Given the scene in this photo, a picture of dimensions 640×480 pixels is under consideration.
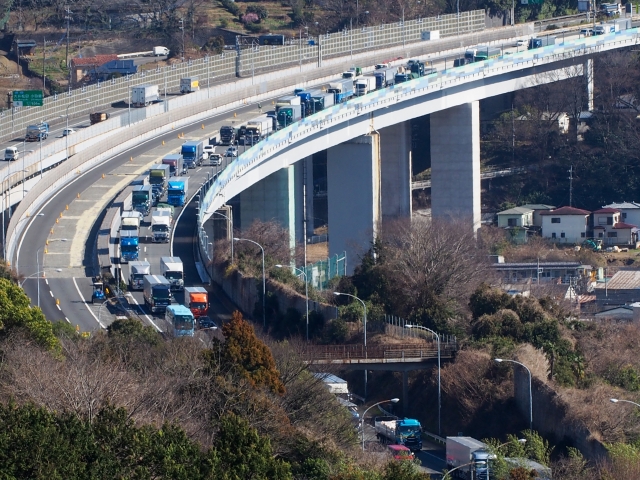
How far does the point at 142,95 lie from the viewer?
70.8 m

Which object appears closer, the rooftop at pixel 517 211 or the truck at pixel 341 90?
the truck at pixel 341 90

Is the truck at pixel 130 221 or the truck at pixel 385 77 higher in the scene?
the truck at pixel 385 77

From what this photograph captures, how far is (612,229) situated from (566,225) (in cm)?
221

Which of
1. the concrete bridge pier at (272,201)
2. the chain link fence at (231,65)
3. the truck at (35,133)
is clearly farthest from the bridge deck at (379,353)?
the chain link fence at (231,65)

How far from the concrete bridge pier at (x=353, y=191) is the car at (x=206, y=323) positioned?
26116 millimetres

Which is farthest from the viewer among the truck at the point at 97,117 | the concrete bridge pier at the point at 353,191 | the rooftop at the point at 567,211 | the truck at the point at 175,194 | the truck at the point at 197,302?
the rooftop at the point at 567,211

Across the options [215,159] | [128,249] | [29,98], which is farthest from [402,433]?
[29,98]

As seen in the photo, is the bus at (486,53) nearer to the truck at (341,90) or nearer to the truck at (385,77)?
the truck at (385,77)

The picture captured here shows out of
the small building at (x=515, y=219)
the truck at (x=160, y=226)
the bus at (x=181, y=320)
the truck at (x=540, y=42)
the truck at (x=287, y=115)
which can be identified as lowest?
the bus at (x=181, y=320)

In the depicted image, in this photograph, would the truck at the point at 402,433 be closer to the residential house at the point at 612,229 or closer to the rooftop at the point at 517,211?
the residential house at the point at 612,229

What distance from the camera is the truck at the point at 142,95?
70.7 metres

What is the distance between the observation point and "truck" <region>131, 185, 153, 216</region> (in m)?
54.0

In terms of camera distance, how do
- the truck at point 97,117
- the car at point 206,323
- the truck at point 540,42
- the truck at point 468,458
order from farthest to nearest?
the truck at point 540,42 → the truck at point 97,117 → the car at point 206,323 → the truck at point 468,458

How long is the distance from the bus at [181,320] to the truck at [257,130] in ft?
73.7
